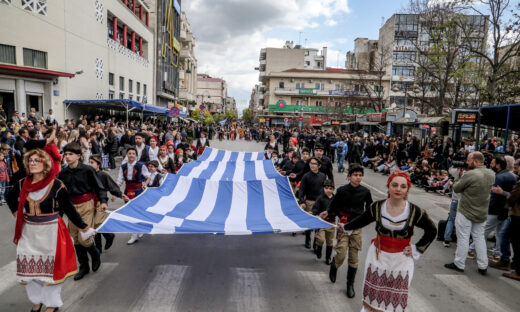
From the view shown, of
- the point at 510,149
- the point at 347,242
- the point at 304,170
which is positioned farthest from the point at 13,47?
the point at 510,149

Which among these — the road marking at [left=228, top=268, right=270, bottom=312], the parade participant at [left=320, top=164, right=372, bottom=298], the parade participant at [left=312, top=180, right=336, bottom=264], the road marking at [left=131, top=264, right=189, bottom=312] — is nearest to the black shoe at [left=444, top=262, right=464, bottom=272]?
the parade participant at [left=312, top=180, right=336, bottom=264]

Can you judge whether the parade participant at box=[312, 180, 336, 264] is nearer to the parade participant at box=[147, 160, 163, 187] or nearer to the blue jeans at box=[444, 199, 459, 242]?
the blue jeans at box=[444, 199, 459, 242]

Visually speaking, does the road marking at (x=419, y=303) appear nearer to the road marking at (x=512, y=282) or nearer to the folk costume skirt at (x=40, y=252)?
the road marking at (x=512, y=282)

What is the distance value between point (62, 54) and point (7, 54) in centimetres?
375

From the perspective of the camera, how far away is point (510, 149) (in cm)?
1277

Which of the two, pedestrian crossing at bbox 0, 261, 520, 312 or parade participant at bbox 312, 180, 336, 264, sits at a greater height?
parade participant at bbox 312, 180, 336, 264

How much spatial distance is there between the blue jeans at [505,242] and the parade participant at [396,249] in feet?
11.4

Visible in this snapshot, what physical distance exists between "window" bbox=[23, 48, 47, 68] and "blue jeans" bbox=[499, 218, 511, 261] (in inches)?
814

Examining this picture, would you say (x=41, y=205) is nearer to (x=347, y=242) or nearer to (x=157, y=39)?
(x=347, y=242)

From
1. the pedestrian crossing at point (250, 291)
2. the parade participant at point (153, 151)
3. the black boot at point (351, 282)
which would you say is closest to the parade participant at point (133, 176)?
the parade participant at point (153, 151)

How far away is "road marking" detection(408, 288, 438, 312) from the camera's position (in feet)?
14.4

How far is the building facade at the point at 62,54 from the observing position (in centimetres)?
1673

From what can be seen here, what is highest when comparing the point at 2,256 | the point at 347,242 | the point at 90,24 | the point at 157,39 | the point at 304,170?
the point at 157,39

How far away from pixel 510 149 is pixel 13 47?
22.3 metres
